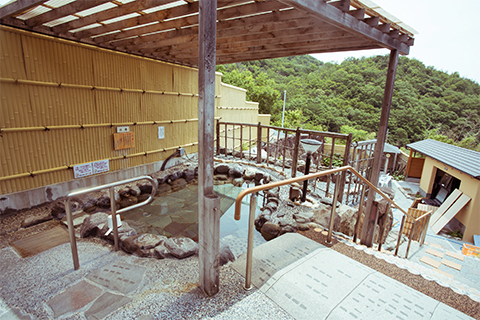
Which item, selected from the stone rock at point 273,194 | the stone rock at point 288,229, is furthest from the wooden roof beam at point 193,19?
the stone rock at point 273,194

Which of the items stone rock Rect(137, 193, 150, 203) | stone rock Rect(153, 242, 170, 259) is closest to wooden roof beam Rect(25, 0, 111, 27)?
stone rock Rect(153, 242, 170, 259)

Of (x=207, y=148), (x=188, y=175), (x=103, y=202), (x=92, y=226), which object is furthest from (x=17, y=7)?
(x=188, y=175)

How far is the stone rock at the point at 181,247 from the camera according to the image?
8.78ft

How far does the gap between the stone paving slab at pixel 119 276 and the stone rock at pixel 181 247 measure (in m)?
0.38

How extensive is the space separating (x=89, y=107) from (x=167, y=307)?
5.21m

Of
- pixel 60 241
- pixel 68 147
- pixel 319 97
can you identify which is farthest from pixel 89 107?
pixel 319 97

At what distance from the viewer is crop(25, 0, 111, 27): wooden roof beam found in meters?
3.17

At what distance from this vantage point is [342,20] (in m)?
2.81

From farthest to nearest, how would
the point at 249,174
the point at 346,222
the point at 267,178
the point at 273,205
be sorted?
the point at 249,174 → the point at 267,178 → the point at 273,205 → the point at 346,222

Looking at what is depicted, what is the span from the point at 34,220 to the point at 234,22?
475 cm

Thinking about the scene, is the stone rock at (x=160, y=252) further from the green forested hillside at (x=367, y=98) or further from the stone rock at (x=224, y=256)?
the green forested hillside at (x=367, y=98)

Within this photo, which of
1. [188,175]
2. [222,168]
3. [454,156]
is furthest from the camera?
[454,156]

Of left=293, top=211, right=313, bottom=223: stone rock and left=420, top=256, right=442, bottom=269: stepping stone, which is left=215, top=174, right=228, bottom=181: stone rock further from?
left=420, top=256, right=442, bottom=269: stepping stone

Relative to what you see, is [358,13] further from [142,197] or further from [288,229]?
[142,197]
